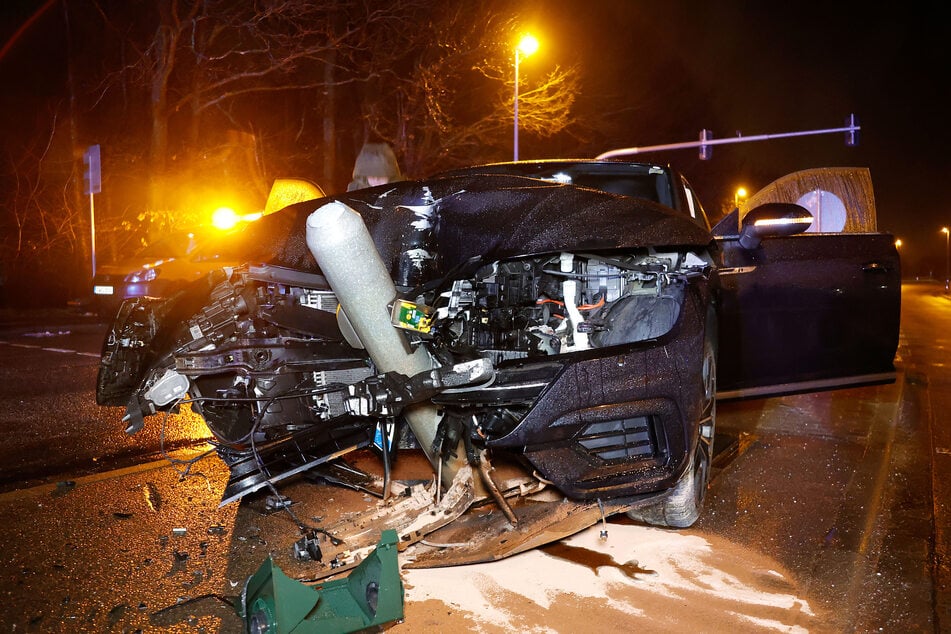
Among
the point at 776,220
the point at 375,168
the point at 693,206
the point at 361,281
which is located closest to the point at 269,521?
the point at 361,281

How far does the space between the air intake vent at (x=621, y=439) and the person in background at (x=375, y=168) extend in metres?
4.09

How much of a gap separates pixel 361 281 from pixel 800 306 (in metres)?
3.38

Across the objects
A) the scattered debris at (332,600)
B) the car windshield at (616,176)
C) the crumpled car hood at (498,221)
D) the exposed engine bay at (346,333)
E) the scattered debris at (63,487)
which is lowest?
the scattered debris at (63,487)

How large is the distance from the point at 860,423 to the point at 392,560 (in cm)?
512

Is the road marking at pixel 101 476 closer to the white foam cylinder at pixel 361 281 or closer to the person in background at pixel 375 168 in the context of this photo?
the white foam cylinder at pixel 361 281

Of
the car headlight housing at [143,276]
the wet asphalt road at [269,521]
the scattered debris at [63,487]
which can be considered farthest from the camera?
the car headlight housing at [143,276]

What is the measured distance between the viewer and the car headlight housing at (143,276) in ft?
46.0

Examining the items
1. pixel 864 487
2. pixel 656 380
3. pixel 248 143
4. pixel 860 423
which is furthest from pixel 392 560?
pixel 248 143

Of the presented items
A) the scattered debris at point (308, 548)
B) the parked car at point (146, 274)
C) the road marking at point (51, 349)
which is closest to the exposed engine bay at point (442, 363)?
the scattered debris at point (308, 548)

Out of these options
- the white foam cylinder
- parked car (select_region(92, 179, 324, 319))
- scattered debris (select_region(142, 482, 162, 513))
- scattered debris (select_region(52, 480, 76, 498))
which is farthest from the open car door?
parked car (select_region(92, 179, 324, 319))

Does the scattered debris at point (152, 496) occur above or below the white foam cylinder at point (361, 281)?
below

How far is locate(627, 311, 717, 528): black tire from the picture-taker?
380 cm

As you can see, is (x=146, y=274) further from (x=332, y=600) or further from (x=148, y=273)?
(x=332, y=600)

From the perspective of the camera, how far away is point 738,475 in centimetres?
497
